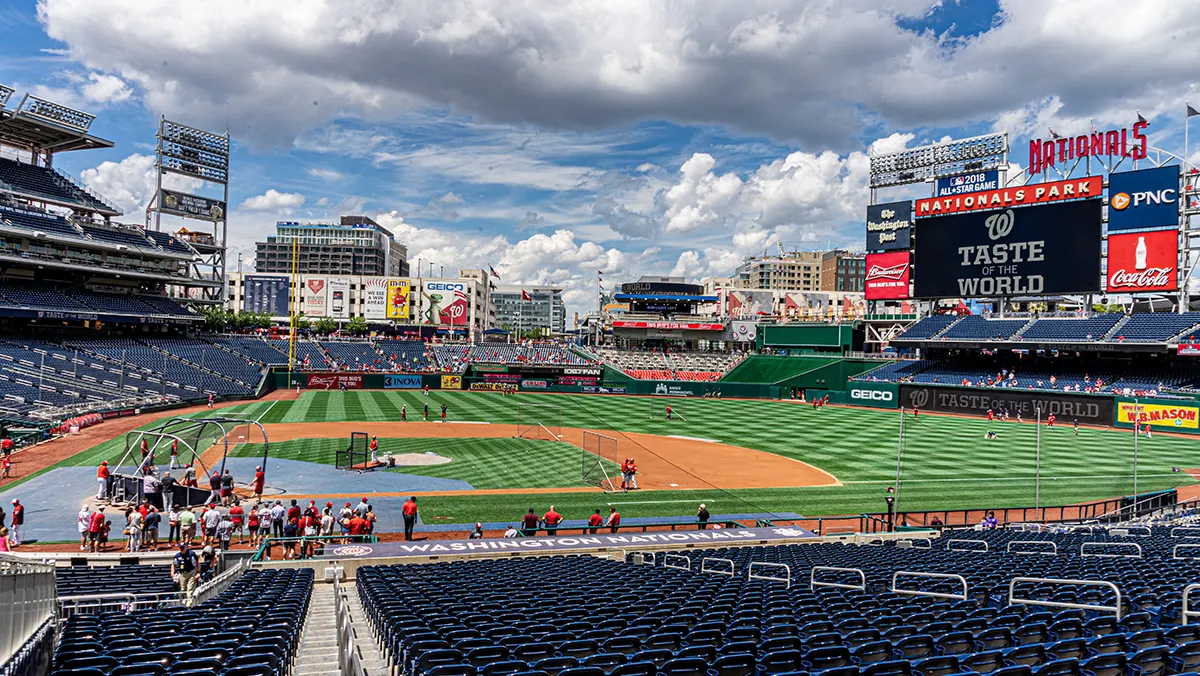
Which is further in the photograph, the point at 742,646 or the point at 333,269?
the point at 333,269

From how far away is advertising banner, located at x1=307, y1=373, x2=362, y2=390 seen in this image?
6831cm

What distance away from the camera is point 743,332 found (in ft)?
319

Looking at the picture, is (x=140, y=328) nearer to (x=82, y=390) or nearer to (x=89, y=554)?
(x=82, y=390)

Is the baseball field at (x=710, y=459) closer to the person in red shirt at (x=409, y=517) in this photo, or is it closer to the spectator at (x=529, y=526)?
the person in red shirt at (x=409, y=517)

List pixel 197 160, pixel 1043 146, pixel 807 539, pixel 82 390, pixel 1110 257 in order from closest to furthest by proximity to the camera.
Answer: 1. pixel 807 539
2. pixel 82 390
3. pixel 1110 257
4. pixel 1043 146
5. pixel 197 160

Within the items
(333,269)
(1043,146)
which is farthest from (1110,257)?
(333,269)

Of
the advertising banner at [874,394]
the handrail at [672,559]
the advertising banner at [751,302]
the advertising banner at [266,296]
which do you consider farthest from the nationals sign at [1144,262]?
the advertising banner at [266,296]

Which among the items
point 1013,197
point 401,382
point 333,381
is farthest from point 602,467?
point 1013,197

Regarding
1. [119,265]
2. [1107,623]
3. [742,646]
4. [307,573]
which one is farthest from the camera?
[119,265]

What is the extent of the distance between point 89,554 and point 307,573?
7.84 m

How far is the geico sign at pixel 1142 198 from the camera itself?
52562 millimetres

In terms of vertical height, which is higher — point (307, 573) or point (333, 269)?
point (333, 269)

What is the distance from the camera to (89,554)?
17.8 m

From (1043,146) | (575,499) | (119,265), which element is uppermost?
(1043,146)
